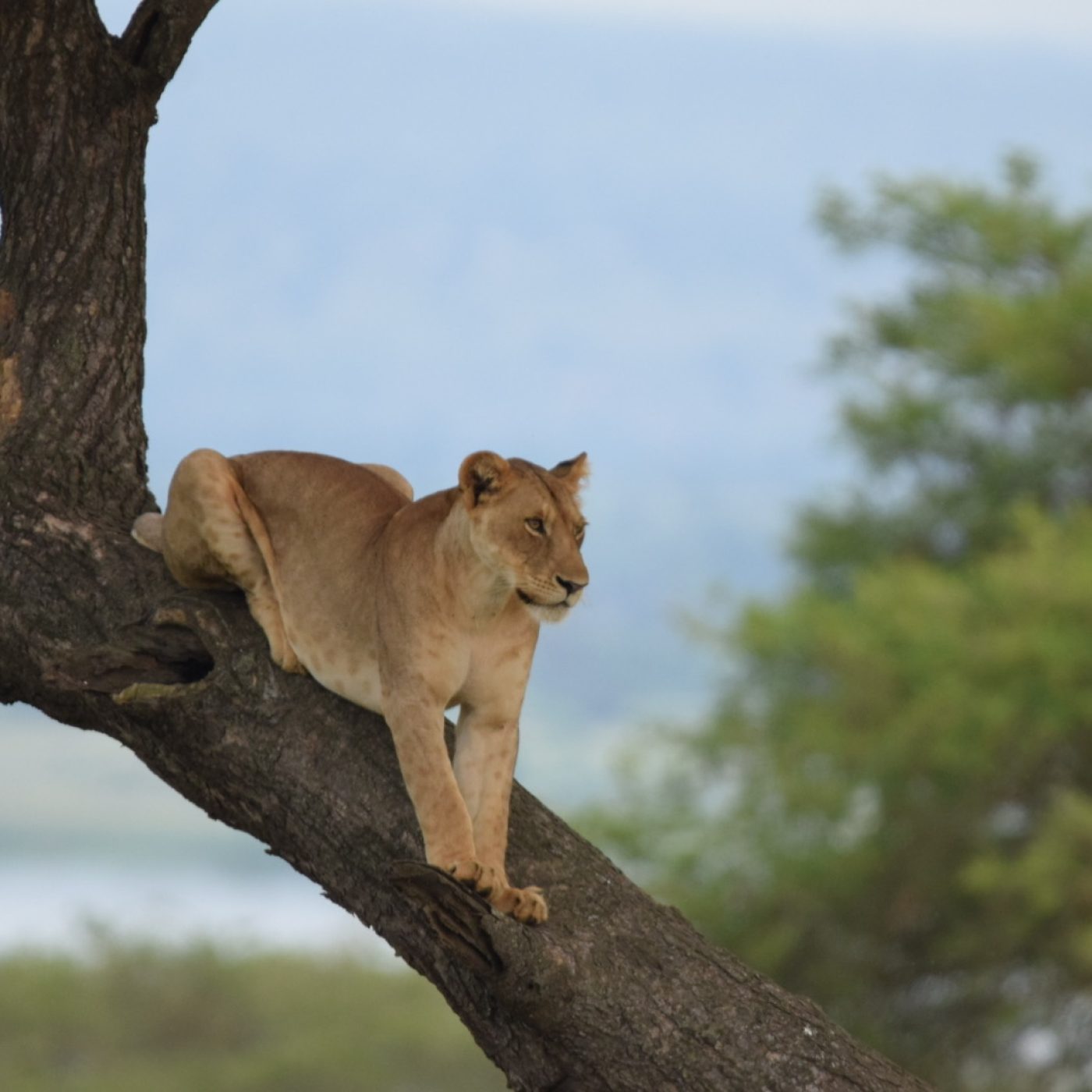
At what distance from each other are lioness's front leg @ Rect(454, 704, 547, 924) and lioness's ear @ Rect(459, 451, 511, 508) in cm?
50

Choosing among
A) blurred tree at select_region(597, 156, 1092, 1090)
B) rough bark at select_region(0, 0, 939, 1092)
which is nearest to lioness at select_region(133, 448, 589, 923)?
rough bark at select_region(0, 0, 939, 1092)

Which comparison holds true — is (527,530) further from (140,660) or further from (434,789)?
(140,660)

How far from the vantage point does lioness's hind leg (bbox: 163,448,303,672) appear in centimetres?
430

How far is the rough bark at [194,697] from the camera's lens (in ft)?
12.7

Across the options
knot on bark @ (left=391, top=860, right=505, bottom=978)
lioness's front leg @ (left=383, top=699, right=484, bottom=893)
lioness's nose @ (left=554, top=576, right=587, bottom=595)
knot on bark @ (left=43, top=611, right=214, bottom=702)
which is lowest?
knot on bark @ (left=391, top=860, right=505, bottom=978)

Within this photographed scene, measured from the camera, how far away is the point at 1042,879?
516 inches

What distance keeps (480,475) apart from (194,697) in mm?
900

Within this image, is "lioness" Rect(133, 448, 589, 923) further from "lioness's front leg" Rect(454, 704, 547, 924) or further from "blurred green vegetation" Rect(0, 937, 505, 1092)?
"blurred green vegetation" Rect(0, 937, 505, 1092)

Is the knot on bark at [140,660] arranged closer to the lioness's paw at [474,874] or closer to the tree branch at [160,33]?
the lioness's paw at [474,874]

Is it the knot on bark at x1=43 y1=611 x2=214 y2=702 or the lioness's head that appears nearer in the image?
the lioness's head

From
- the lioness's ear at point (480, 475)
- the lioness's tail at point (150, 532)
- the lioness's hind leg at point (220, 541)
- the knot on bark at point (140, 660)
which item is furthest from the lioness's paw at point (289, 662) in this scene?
the lioness's ear at point (480, 475)

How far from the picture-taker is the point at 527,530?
3.80m

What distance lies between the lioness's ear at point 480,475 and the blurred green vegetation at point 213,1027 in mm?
17699

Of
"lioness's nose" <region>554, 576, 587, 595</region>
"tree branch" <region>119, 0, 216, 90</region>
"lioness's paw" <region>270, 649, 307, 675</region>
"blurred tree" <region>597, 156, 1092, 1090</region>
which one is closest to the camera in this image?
"lioness's nose" <region>554, 576, 587, 595</region>
